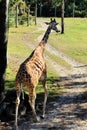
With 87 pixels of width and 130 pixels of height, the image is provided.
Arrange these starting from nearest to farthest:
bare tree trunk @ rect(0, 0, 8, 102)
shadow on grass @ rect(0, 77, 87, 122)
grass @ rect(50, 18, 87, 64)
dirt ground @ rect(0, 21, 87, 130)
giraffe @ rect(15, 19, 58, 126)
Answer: giraffe @ rect(15, 19, 58, 126), dirt ground @ rect(0, 21, 87, 130), shadow on grass @ rect(0, 77, 87, 122), bare tree trunk @ rect(0, 0, 8, 102), grass @ rect(50, 18, 87, 64)

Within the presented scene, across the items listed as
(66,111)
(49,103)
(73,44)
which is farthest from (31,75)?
(73,44)

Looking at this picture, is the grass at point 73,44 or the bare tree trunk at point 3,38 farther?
the grass at point 73,44

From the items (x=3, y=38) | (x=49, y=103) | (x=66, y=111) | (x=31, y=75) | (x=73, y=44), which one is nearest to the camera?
(x=31, y=75)

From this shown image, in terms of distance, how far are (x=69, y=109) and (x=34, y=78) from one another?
3.30 meters

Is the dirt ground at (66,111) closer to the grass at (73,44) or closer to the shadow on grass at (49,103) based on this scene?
the shadow on grass at (49,103)

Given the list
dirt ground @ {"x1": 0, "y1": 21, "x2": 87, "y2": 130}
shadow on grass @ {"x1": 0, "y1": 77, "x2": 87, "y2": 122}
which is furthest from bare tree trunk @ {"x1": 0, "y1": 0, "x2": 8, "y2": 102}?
dirt ground @ {"x1": 0, "y1": 21, "x2": 87, "y2": 130}

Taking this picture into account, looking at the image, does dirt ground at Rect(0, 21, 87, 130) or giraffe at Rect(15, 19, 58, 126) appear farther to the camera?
dirt ground at Rect(0, 21, 87, 130)

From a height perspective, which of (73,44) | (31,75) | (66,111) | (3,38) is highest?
(3,38)

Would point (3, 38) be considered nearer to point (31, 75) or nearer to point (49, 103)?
point (31, 75)

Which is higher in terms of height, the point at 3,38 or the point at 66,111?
the point at 3,38

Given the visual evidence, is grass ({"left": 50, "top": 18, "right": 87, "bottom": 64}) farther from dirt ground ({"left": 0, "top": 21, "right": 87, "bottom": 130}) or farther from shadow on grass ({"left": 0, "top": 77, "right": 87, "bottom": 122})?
shadow on grass ({"left": 0, "top": 77, "right": 87, "bottom": 122})

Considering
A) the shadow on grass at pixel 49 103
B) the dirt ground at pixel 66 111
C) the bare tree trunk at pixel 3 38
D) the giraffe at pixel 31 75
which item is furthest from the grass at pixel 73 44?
the giraffe at pixel 31 75

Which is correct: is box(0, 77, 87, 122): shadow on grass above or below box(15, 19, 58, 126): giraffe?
below

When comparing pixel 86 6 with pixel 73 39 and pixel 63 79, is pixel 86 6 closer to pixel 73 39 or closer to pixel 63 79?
pixel 73 39
